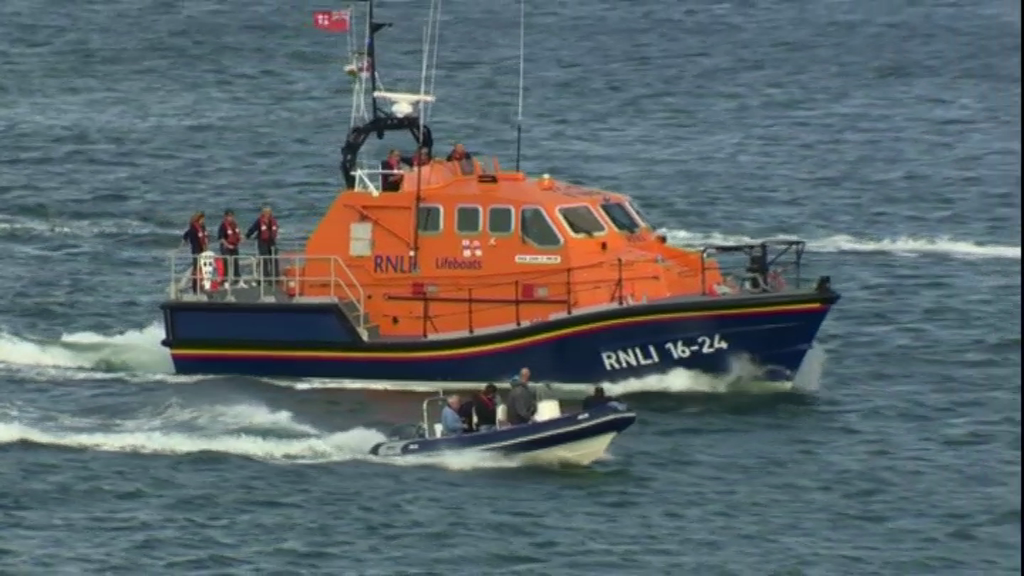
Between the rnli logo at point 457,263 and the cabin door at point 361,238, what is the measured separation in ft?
3.67

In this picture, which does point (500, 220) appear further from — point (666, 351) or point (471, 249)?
point (666, 351)

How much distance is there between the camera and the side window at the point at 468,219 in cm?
4291

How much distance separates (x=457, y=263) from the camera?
141ft

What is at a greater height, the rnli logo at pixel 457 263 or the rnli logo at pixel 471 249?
the rnli logo at pixel 471 249

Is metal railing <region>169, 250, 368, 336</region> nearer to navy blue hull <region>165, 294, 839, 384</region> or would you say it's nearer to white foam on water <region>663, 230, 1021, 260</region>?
navy blue hull <region>165, 294, 839, 384</region>

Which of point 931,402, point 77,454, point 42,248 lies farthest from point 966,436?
point 42,248

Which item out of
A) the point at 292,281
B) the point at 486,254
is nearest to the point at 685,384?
the point at 486,254

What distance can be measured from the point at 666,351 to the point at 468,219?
3.79 m

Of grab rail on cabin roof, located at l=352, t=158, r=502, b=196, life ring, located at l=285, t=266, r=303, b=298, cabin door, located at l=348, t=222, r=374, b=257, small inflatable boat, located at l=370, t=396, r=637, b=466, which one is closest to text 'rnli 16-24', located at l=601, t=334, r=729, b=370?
small inflatable boat, located at l=370, t=396, r=637, b=466

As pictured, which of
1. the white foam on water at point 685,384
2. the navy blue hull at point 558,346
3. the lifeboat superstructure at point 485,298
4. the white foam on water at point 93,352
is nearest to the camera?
the navy blue hull at point 558,346

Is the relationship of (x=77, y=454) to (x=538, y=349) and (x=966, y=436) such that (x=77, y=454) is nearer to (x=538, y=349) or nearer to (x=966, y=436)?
(x=538, y=349)

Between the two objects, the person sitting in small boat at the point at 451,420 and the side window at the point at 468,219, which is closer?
the person sitting in small boat at the point at 451,420

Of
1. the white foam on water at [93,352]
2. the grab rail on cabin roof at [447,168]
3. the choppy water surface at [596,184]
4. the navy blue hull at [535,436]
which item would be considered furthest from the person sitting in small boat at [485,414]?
the white foam on water at [93,352]

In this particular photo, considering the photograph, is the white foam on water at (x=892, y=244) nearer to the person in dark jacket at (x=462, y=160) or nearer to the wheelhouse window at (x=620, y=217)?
the wheelhouse window at (x=620, y=217)
